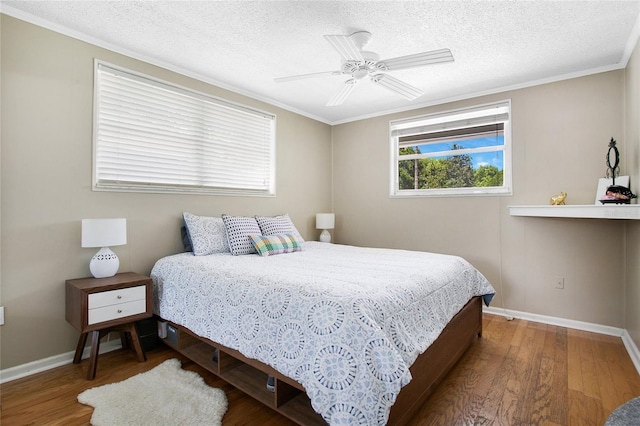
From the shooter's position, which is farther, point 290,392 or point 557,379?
point 557,379

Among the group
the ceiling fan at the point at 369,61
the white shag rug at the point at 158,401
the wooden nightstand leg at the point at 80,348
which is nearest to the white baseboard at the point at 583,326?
the ceiling fan at the point at 369,61

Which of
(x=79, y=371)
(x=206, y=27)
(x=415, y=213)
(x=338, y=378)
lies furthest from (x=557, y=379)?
(x=206, y=27)

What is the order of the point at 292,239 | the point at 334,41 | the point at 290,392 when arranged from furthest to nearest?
the point at 292,239 → the point at 334,41 → the point at 290,392

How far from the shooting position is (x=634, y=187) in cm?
257

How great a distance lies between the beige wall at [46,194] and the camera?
2160 millimetres

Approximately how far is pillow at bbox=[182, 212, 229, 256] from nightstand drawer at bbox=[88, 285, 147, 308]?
55 centimetres

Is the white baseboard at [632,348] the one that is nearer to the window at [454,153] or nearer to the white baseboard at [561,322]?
the white baseboard at [561,322]

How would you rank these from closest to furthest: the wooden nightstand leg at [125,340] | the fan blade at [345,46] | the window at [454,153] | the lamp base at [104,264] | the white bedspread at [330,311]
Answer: the white bedspread at [330,311] → the fan blade at [345,46] → the lamp base at [104,264] → the wooden nightstand leg at [125,340] → the window at [454,153]

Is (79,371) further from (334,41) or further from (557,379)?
(557,379)

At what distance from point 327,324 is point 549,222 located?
2.92 meters

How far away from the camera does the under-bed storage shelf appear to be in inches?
64.7

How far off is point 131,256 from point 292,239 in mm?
1416

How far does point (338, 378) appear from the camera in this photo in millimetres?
1332

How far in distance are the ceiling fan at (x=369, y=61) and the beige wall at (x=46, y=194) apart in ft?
5.44
